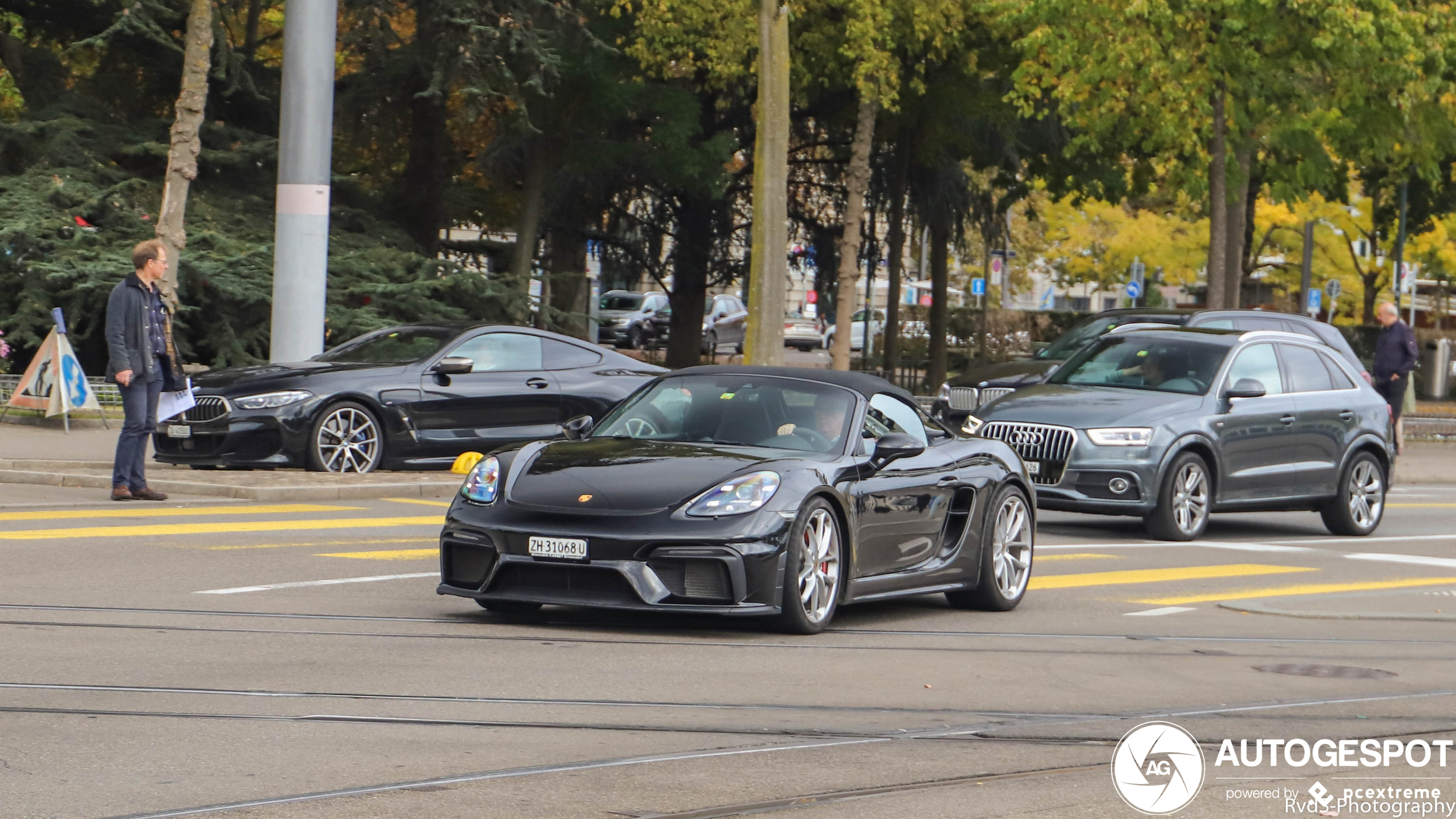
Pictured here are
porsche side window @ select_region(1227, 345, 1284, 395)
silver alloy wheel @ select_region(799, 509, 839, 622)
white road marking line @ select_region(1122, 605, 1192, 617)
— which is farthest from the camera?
porsche side window @ select_region(1227, 345, 1284, 395)

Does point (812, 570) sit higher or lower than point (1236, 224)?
lower

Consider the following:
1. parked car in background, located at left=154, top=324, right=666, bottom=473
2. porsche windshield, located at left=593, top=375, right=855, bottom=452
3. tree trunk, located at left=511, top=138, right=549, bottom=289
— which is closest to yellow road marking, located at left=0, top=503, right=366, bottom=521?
parked car in background, located at left=154, top=324, right=666, bottom=473

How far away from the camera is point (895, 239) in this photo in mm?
36094

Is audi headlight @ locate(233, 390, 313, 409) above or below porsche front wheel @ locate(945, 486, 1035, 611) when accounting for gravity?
above

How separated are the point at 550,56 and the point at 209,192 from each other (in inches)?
204

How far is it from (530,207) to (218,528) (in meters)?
18.8

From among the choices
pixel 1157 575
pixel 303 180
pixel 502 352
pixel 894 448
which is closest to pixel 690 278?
pixel 303 180

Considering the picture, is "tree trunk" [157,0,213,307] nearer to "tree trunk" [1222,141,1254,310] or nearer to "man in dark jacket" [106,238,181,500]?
"man in dark jacket" [106,238,181,500]

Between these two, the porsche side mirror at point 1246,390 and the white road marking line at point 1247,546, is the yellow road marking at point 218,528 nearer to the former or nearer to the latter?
the white road marking line at point 1247,546

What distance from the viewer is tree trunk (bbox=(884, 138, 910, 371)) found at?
35156mm

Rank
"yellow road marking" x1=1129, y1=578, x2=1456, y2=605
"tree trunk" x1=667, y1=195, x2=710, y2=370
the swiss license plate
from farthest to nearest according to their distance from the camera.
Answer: "tree trunk" x1=667, y1=195, x2=710, y2=370 < "yellow road marking" x1=1129, y1=578, x2=1456, y2=605 < the swiss license plate

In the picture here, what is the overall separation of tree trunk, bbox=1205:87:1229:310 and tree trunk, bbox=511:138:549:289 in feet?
33.6

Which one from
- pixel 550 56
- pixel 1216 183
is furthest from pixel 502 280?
pixel 1216 183

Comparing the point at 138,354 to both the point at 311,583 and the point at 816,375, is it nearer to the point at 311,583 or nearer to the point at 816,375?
the point at 311,583
